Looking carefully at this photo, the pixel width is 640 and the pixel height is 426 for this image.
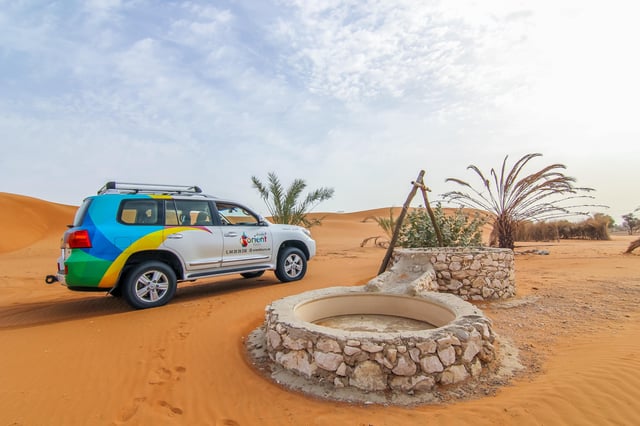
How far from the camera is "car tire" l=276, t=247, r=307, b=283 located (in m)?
8.30

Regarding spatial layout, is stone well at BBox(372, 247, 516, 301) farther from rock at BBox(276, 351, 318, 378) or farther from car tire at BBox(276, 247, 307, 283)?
rock at BBox(276, 351, 318, 378)

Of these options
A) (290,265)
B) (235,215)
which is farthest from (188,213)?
(290,265)

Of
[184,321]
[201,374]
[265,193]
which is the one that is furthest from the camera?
[265,193]

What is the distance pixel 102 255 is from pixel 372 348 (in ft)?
14.8

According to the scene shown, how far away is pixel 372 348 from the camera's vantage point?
338cm

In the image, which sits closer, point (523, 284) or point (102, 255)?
point (102, 255)

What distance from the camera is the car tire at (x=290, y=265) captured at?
830 centimetres

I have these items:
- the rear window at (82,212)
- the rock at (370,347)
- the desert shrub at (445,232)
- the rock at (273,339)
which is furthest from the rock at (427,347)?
the desert shrub at (445,232)

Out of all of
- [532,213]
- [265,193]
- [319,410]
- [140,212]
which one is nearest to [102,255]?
[140,212]

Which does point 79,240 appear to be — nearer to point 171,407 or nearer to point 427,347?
point 171,407

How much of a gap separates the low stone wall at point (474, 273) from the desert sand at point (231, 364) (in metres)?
0.38

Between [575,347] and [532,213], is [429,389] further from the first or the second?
[532,213]

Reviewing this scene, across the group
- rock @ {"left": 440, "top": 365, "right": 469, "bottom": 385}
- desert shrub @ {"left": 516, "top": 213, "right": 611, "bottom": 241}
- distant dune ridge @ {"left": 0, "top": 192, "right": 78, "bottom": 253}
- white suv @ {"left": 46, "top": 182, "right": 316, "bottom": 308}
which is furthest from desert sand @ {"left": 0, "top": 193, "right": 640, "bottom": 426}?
distant dune ridge @ {"left": 0, "top": 192, "right": 78, "bottom": 253}

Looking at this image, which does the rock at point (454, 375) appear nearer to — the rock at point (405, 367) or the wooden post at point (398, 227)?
the rock at point (405, 367)
